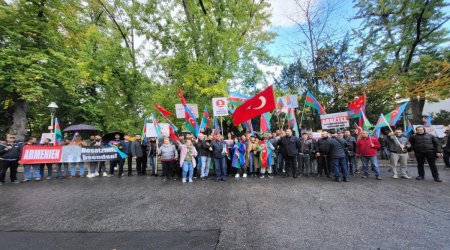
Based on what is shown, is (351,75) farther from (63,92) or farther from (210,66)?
(63,92)

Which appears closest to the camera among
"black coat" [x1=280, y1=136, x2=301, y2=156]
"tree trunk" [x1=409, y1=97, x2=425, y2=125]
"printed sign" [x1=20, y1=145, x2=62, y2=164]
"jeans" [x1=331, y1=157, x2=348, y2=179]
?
"jeans" [x1=331, y1=157, x2=348, y2=179]

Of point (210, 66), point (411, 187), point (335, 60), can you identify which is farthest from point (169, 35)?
point (411, 187)

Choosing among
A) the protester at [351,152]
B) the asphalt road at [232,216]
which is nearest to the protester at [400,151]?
the asphalt road at [232,216]

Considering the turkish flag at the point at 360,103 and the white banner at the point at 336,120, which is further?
the white banner at the point at 336,120

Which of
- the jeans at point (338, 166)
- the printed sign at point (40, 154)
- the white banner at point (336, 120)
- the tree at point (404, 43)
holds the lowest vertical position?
Result: the jeans at point (338, 166)

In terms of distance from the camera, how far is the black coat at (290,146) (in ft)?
30.5

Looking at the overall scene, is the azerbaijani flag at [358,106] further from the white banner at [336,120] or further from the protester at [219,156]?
the protester at [219,156]

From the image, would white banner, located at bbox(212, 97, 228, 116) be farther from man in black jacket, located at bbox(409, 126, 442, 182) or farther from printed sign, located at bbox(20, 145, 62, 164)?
man in black jacket, located at bbox(409, 126, 442, 182)

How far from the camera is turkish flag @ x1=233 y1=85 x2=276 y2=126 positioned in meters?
8.98

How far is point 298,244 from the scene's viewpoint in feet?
12.0

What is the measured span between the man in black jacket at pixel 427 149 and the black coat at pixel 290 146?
418 cm

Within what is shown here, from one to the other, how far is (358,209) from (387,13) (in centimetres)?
2020

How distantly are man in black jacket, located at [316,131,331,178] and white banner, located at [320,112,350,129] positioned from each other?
10.1 ft

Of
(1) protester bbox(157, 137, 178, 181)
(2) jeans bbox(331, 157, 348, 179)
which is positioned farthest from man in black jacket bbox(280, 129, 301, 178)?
(1) protester bbox(157, 137, 178, 181)
